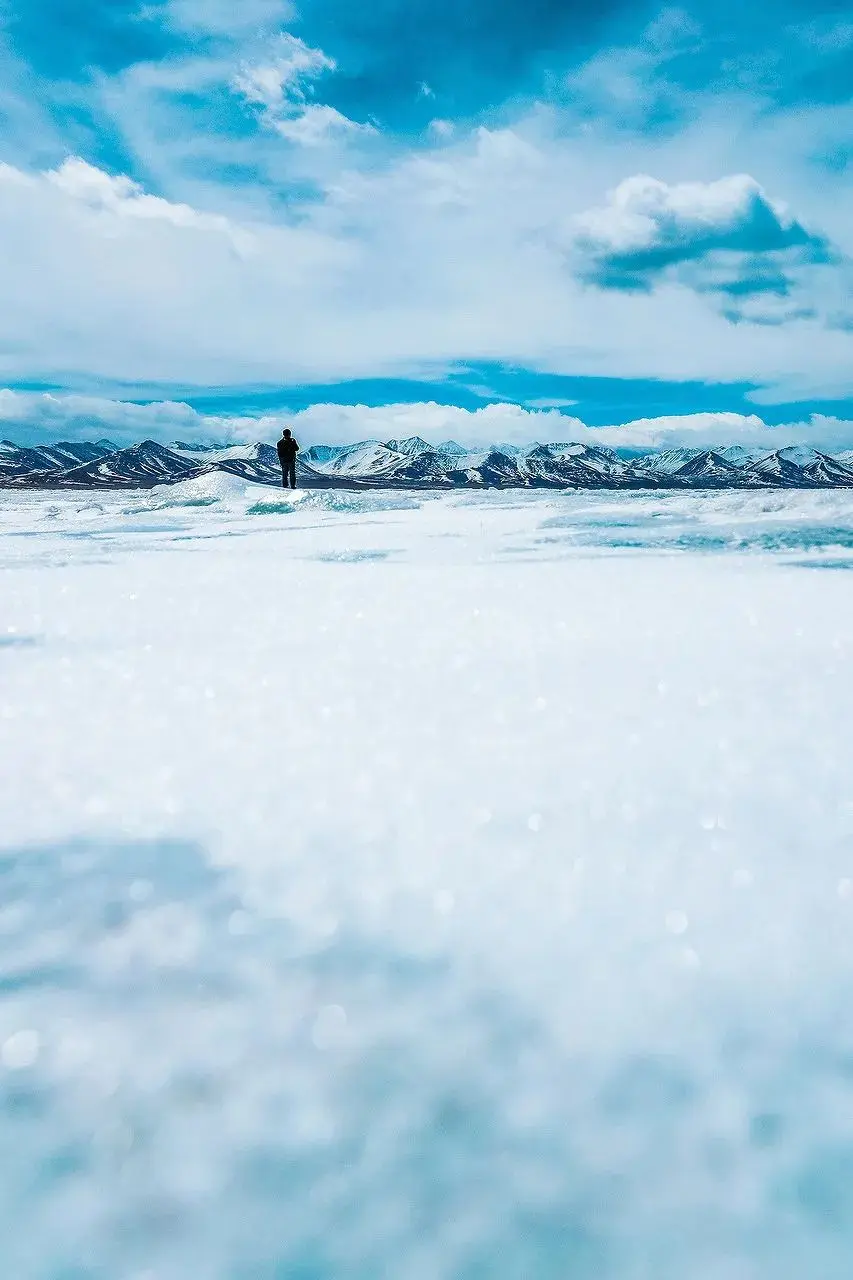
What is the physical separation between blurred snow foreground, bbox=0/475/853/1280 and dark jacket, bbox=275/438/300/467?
17085mm

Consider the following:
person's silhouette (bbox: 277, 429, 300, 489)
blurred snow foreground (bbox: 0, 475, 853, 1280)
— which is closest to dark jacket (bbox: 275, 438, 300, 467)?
person's silhouette (bbox: 277, 429, 300, 489)

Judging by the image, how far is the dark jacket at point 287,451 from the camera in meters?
20.8

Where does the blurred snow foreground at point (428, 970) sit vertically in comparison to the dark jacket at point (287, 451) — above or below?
below

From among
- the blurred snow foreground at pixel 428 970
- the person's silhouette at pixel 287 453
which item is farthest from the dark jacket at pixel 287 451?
the blurred snow foreground at pixel 428 970

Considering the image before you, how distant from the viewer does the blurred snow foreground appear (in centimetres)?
127

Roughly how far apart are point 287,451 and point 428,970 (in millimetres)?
20681

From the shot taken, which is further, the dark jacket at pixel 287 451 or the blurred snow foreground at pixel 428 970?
the dark jacket at pixel 287 451

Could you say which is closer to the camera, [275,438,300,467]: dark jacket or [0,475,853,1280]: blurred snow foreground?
[0,475,853,1280]: blurred snow foreground

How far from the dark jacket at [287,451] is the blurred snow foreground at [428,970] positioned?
17085mm

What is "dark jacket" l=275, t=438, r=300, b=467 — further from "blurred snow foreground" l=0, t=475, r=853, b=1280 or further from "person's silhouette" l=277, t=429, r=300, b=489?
"blurred snow foreground" l=0, t=475, r=853, b=1280

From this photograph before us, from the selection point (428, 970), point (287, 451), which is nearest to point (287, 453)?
point (287, 451)

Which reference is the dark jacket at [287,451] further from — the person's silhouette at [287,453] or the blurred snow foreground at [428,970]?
the blurred snow foreground at [428,970]

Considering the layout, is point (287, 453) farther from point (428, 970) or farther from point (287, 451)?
point (428, 970)

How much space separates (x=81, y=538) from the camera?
1462 centimetres
